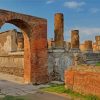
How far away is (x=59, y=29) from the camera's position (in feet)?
56.2

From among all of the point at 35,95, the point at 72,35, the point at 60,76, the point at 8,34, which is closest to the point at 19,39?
the point at 8,34

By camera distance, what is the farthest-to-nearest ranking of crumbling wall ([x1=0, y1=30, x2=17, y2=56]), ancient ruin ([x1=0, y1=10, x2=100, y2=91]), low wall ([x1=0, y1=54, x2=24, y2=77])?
crumbling wall ([x1=0, y1=30, x2=17, y2=56]) < low wall ([x1=0, y1=54, x2=24, y2=77]) < ancient ruin ([x1=0, y1=10, x2=100, y2=91])

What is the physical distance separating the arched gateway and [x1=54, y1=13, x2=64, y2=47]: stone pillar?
5.65 feet

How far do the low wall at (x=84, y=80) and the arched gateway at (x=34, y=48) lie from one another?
345 cm

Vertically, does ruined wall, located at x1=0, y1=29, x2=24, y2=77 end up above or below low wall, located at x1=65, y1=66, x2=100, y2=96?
above

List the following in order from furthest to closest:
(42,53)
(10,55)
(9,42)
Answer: (9,42) < (10,55) < (42,53)

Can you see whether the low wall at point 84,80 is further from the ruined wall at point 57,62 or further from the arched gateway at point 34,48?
the ruined wall at point 57,62

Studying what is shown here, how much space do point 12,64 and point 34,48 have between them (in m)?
6.05

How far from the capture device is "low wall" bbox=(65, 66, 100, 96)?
10148 mm

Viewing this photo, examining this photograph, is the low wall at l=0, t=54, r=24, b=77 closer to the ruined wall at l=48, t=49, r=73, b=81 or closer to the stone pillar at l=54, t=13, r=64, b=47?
the ruined wall at l=48, t=49, r=73, b=81

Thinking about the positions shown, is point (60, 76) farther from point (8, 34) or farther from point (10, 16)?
point (8, 34)

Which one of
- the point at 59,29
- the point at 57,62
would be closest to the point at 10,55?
the point at 59,29

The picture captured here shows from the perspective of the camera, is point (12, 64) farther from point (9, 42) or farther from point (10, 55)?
point (9, 42)

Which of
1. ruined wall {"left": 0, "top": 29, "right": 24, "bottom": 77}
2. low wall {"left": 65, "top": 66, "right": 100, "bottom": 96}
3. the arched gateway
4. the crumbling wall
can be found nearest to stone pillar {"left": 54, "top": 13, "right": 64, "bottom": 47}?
the arched gateway
